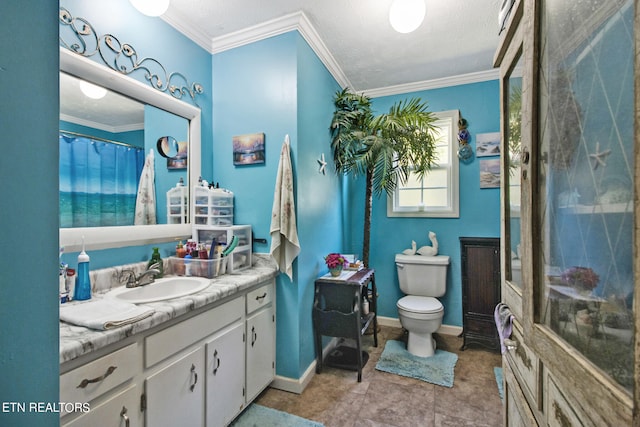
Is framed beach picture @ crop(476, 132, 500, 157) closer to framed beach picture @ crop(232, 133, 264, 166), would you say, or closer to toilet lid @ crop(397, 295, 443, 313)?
toilet lid @ crop(397, 295, 443, 313)

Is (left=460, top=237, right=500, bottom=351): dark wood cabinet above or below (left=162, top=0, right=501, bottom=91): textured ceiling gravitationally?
below

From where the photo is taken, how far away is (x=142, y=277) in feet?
5.28

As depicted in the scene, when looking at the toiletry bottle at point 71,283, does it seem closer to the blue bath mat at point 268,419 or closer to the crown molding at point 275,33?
the blue bath mat at point 268,419

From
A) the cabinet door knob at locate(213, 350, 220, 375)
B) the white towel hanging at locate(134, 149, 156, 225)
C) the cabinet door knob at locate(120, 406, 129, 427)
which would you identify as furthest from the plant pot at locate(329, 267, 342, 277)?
the cabinet door knob at locate(120, 406, 129, 427)

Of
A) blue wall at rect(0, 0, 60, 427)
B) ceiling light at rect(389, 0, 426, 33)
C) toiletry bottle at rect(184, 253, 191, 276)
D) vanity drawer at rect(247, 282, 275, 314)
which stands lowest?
vanity drawer at rect(247, 282, 275, 314)

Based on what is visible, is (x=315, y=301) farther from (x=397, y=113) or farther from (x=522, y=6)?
(x=522, y=6)

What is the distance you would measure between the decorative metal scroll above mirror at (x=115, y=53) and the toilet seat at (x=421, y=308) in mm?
2456

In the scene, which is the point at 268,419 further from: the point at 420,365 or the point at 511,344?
the point at 511,344

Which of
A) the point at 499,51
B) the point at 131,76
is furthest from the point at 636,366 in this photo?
the point at 131,76

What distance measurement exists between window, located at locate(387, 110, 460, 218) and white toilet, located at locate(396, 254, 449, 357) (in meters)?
0.51

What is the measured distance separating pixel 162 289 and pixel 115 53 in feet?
4.55

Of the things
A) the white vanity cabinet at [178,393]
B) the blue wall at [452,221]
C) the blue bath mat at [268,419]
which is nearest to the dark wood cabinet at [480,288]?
the blue wall at [452,221]

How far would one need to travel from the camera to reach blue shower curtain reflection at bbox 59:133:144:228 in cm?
142

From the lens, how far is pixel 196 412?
54.9 inches
